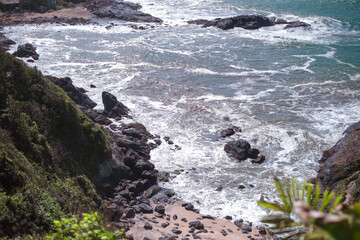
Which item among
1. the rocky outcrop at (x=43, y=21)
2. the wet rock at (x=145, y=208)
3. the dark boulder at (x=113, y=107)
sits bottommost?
the wet rock at (x=145, y=208)

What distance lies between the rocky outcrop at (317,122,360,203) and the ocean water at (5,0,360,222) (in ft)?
3.91

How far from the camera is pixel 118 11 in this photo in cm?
6025

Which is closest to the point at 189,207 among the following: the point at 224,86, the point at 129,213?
→ the point at 129,213

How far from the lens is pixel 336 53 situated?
40188mm

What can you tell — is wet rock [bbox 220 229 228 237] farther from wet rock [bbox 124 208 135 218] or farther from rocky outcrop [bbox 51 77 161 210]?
wet rock [bbox 124 208 135 218]

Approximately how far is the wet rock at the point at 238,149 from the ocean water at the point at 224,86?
0.47 metres

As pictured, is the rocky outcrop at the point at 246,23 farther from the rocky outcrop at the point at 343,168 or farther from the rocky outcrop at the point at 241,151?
the rocky outcrop at the point at 343,168

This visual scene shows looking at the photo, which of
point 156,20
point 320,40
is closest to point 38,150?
point 320,40

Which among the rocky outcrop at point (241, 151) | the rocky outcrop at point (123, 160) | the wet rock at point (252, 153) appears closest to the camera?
the rocky outcrop at point (123, 160)

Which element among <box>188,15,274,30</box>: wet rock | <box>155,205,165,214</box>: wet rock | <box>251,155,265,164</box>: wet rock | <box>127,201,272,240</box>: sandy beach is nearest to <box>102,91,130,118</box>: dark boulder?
<box>251,155,265,164</box>: wet rock

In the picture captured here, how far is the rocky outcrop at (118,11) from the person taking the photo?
5719 centimetres

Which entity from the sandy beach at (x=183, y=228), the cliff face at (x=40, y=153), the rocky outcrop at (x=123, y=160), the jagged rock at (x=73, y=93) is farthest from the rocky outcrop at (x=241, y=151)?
the jagged rock at (x=73, y=93)

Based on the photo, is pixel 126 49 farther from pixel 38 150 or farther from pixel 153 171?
pixel 38 150

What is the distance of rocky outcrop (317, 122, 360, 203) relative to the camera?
1642cm
